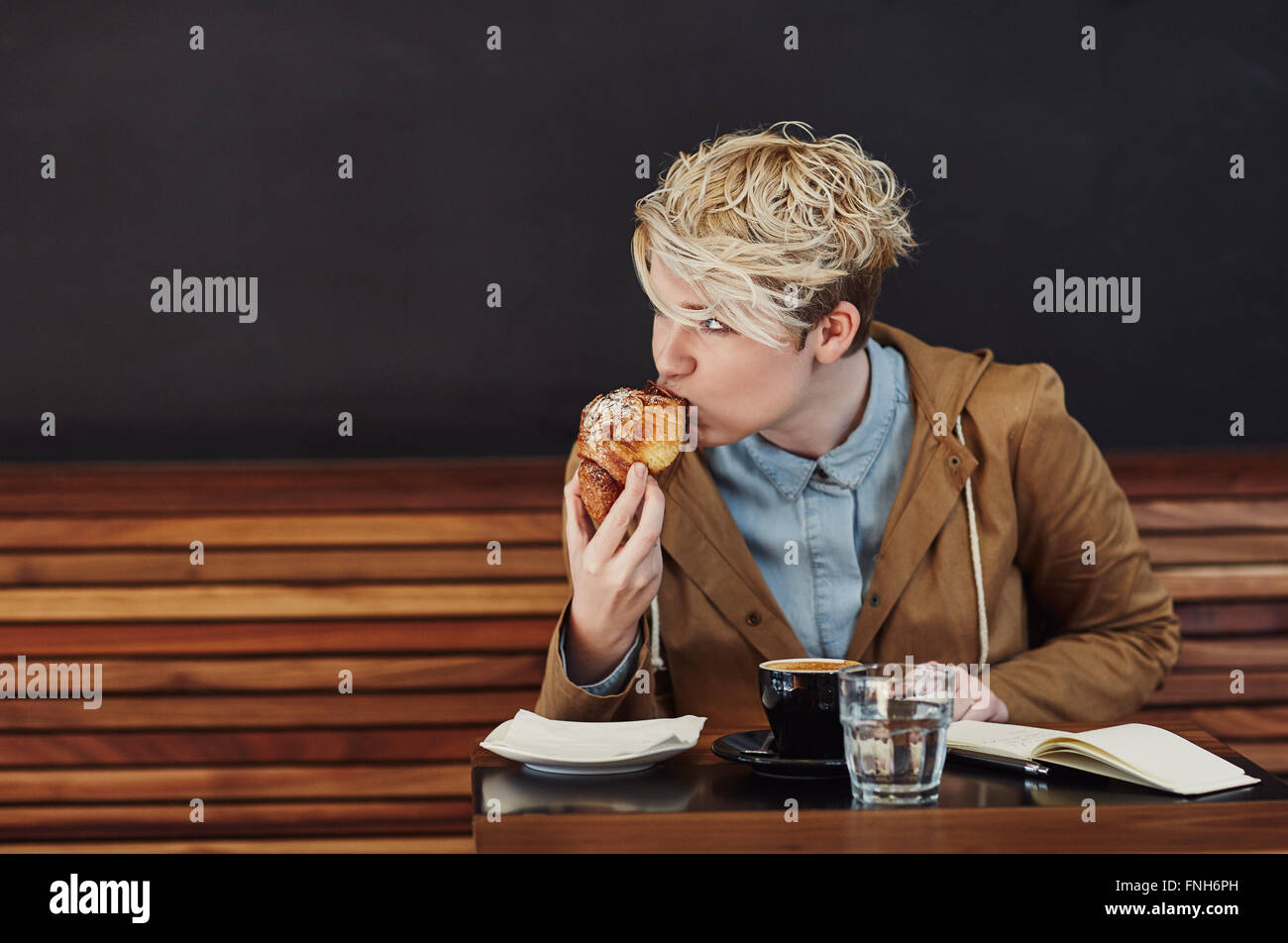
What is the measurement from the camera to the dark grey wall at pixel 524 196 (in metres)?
2.86

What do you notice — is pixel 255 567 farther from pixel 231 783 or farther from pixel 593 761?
pixel 593 761

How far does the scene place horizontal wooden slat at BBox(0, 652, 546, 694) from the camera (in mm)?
2527

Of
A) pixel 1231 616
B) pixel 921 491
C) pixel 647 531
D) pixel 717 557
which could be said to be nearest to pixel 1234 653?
pixel 1231 616

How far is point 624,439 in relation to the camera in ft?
5.52

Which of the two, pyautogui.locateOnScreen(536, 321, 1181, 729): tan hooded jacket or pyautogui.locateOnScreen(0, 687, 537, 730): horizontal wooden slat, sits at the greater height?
pyautogui.locateOnScreen(536, 321, 1181, 729): tan hooded jacket

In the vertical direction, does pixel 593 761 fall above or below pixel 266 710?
above

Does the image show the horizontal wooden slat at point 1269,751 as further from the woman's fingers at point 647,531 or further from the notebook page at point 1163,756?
the woman's fingers at point 647,531

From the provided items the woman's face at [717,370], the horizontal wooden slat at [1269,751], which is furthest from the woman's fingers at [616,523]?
the horizontal wooden slat at [1269,751]

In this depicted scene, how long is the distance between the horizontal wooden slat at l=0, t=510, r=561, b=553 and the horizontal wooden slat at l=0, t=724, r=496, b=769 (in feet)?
1.20

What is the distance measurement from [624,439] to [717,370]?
0.15 metres

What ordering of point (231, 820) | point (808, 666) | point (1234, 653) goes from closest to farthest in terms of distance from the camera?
point (808, 666)
point (231, 820)
point (1234, 653)

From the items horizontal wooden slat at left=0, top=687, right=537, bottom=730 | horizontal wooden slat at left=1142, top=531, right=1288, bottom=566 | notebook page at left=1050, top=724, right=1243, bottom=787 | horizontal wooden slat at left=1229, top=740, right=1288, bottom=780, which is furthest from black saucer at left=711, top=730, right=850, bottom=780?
horizontal wooden slat at left=1229, top=740, right=1288, bottom=780

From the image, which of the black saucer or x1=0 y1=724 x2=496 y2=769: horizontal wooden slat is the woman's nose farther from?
x1=0 y1=724 x2=496 y2=769: horizontal wooden slat

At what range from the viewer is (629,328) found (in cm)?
294
